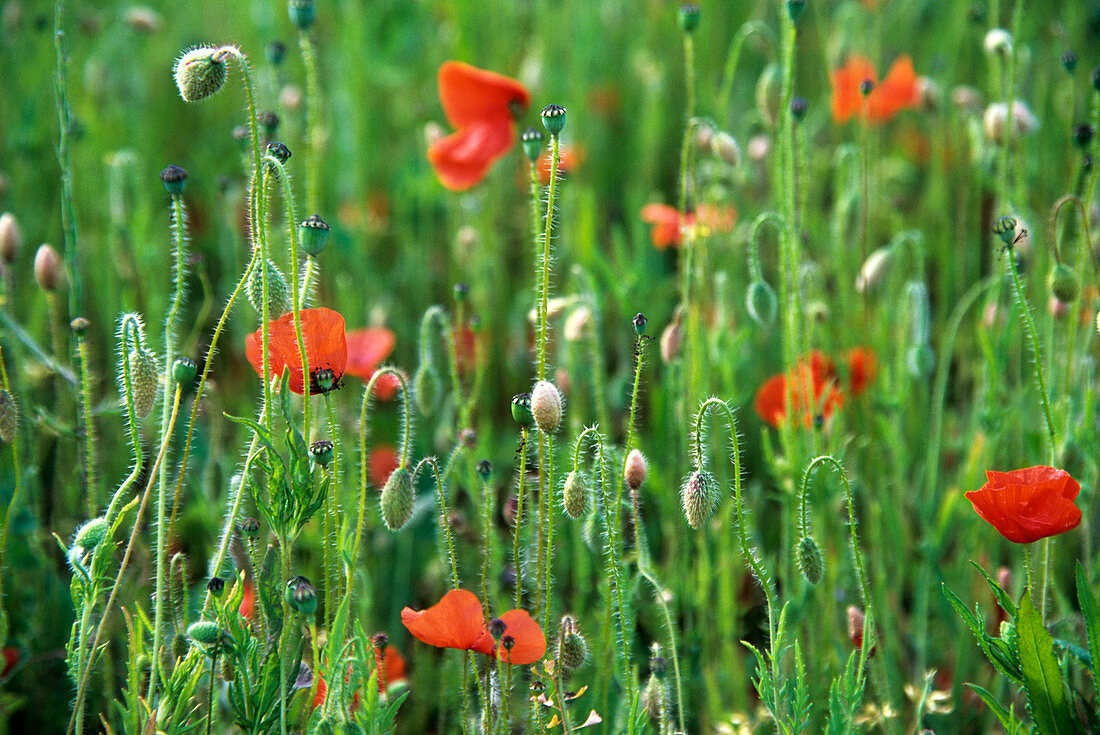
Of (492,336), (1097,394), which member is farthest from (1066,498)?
(492,336)

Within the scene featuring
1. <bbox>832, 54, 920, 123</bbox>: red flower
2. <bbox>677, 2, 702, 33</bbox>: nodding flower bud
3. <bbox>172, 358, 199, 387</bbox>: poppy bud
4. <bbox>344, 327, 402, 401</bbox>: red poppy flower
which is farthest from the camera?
<bbox>832, 54, 920, 123</bbox>: red flower

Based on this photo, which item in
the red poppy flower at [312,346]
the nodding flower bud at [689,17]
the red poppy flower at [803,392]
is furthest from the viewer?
the red poppy flower at [803,392]

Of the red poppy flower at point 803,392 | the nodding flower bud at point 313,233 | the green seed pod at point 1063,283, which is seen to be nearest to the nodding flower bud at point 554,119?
the nodding flower bud at point 313,233

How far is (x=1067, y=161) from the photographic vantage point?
2625mm

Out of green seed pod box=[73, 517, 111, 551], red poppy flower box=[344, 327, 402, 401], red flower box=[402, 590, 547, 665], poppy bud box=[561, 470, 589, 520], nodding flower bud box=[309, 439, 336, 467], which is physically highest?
red poppy flower box=[344, 327, 402, 401]

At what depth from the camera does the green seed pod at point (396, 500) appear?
1.35 metres

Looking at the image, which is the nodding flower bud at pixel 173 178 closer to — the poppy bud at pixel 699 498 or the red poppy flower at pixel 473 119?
the poppy bud at pixel 699 498

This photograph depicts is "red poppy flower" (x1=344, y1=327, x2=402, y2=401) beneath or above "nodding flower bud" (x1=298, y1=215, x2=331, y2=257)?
beneath

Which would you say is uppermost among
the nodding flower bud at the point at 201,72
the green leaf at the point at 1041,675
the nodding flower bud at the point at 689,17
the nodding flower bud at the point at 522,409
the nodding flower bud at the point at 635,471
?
the nodding flower bud at the point at 689,17

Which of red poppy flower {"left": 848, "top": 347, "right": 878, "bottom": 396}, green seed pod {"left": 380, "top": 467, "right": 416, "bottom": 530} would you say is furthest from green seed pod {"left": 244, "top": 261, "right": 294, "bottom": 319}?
red poppy flower {"left": 848, "top": 347, "right": 878, "bottom": 396}

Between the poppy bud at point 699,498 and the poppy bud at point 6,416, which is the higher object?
the poppy bud at point 6,416

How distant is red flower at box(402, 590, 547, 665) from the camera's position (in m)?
1.24

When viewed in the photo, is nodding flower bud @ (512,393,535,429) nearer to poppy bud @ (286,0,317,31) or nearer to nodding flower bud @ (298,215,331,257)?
nodding flower bud @ (298,215,331,257)

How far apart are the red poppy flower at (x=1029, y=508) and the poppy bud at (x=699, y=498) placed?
0.33m
